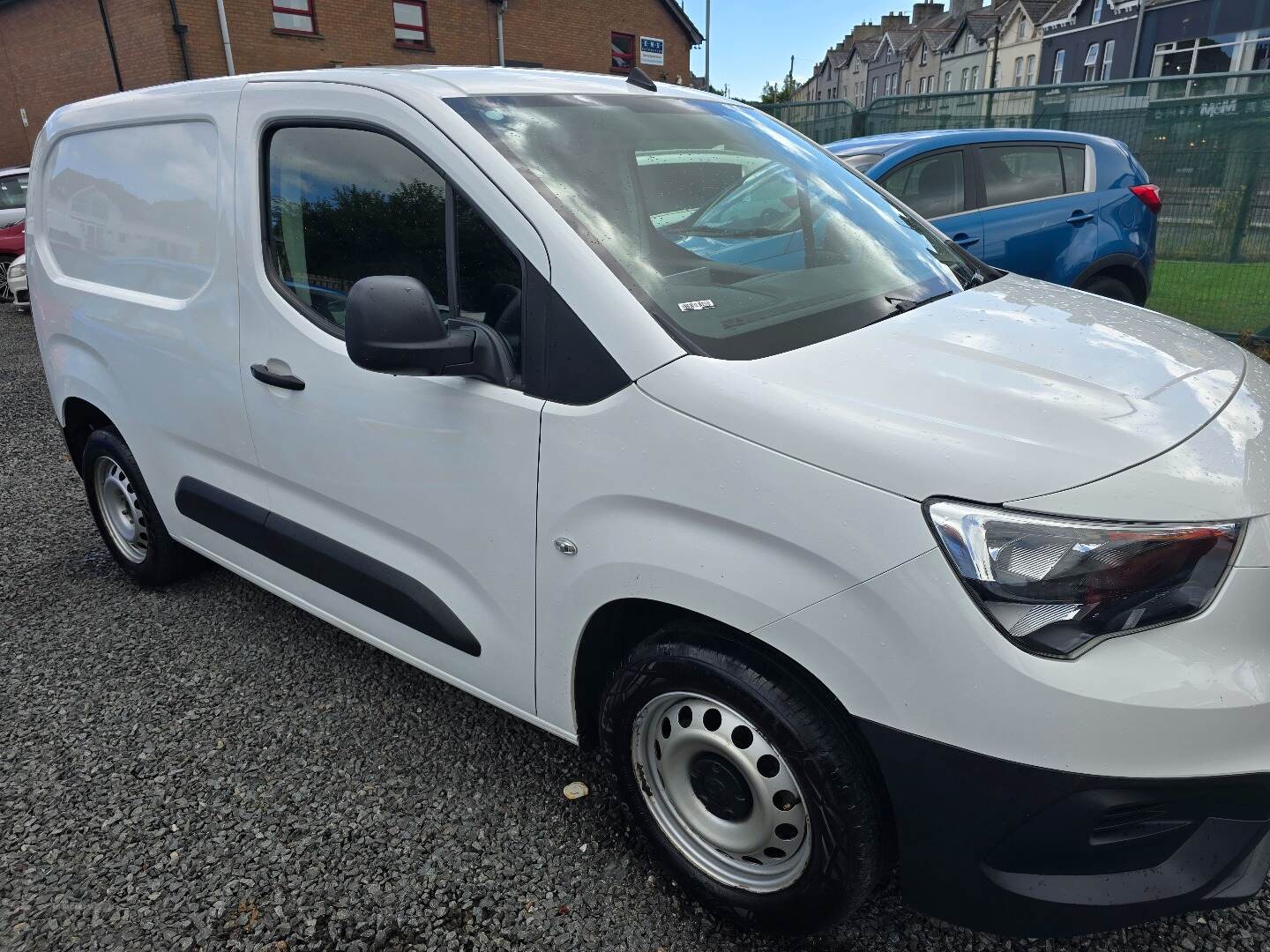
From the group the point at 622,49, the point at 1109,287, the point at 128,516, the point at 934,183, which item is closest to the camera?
the point at 128,516

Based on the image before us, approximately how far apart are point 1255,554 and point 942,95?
1100 centimetres

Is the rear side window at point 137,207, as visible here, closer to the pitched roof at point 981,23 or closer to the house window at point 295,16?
the house window at point 295,16

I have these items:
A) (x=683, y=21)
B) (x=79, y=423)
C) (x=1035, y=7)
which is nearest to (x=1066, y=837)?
(x=79, y=423)

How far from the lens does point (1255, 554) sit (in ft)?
4.96

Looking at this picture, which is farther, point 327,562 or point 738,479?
point 327,562

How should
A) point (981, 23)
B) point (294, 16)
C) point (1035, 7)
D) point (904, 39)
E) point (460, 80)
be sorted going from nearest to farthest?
1. point (460, 80)
2. point (294, 16)
3. point (1035, 7)
4. point (981, 23)
5. point (904, 39)

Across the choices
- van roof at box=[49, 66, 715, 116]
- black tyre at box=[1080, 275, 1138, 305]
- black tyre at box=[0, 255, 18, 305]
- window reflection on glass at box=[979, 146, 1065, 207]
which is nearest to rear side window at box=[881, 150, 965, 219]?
window reflection on glass at box=[979, 146, 1065, 207]

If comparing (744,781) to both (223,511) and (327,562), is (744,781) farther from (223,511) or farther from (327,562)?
(223,511)

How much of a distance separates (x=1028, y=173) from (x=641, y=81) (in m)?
4.49

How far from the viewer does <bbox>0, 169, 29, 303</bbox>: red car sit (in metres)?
12.2

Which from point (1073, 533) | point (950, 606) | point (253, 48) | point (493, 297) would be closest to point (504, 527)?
point (493, 297)

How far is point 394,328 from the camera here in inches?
73.4

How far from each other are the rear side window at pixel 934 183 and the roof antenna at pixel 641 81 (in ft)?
12.3

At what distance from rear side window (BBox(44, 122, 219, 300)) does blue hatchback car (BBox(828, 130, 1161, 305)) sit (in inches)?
176
